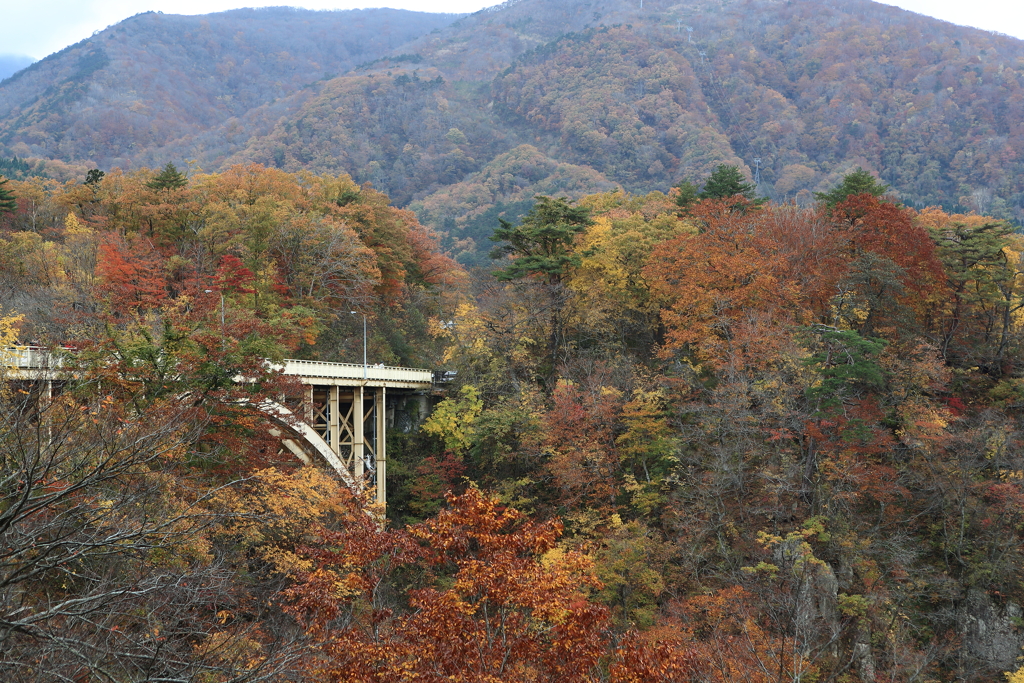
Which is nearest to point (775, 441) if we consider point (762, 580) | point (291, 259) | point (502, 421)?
point (762, 580)

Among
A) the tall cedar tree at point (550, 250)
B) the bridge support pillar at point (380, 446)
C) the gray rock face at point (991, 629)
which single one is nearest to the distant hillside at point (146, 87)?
the tall cedar tree at point (550, 250)

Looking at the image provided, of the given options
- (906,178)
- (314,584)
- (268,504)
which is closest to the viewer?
(314,584)

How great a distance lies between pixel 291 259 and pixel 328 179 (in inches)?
423

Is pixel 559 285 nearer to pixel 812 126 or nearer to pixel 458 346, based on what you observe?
pixel 458 346

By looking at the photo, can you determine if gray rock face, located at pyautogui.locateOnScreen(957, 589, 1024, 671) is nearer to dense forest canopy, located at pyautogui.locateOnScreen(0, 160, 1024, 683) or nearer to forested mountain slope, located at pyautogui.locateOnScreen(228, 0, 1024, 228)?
dense forest canopy, located at pyautogui.locateOnScreen(0, 160, 1024, 683)

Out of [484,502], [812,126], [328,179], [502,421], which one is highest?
[812,126]

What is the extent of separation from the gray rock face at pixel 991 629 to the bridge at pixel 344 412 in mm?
17813

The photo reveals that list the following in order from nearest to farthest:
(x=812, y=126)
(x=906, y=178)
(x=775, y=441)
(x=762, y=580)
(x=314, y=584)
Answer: (x=314, y=584) → (x=762, y=580) → (x=775, y=441) → (x=906, y=178) → (x=812, y=126)

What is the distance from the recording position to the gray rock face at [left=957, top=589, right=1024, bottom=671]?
1902 centimetres

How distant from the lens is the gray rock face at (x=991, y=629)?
19.0m

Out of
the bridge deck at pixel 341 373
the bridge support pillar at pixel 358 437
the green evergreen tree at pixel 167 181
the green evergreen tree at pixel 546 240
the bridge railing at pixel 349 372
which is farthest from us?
the green evergreen tree at pixel 167 181

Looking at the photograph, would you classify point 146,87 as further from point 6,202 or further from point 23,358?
point 23,358

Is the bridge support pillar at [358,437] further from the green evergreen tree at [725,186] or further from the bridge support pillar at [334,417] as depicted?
the green evergreen tree at [725,186]

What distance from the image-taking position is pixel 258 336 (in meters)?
20.5
